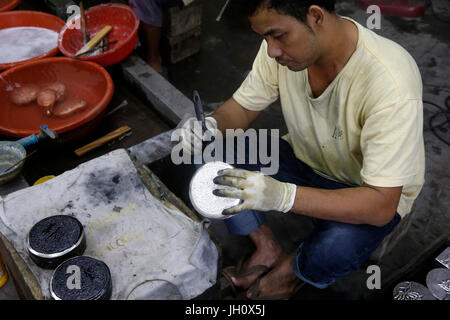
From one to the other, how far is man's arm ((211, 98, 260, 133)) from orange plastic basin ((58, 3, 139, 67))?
1431 millimetres

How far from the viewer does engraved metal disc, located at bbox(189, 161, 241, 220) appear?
72.7 inches

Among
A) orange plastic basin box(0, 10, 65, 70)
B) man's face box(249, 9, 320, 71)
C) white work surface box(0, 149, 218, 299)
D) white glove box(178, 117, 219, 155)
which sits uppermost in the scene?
man's face box(249, 9, 320, 71)

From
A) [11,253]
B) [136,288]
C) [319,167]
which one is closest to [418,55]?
[319,167]

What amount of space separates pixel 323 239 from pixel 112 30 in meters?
→ 2.93

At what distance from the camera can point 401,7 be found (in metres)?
5.03

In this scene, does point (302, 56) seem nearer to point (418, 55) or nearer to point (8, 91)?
point (8, 91)

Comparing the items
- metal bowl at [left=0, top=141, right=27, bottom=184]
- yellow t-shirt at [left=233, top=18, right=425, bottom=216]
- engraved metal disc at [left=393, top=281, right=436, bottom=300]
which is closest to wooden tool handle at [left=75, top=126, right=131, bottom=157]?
metal bowl at [left=0, top=141, right=27, bottom=184]

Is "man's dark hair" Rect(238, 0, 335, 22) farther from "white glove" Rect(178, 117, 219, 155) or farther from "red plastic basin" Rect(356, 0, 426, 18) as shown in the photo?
"red plastic basin" Rect(356, 0, 426, 18)

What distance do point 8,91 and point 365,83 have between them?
9.09 ft

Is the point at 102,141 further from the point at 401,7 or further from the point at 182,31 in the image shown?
the point at 401,7

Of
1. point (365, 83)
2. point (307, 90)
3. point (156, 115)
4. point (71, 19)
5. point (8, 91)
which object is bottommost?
point (156, 115)

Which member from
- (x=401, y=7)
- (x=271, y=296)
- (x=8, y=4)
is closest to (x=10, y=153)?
(x=271, y=296)

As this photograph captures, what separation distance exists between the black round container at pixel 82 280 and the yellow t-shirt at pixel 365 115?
4.06 feet

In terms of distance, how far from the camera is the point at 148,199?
85.2 inches
